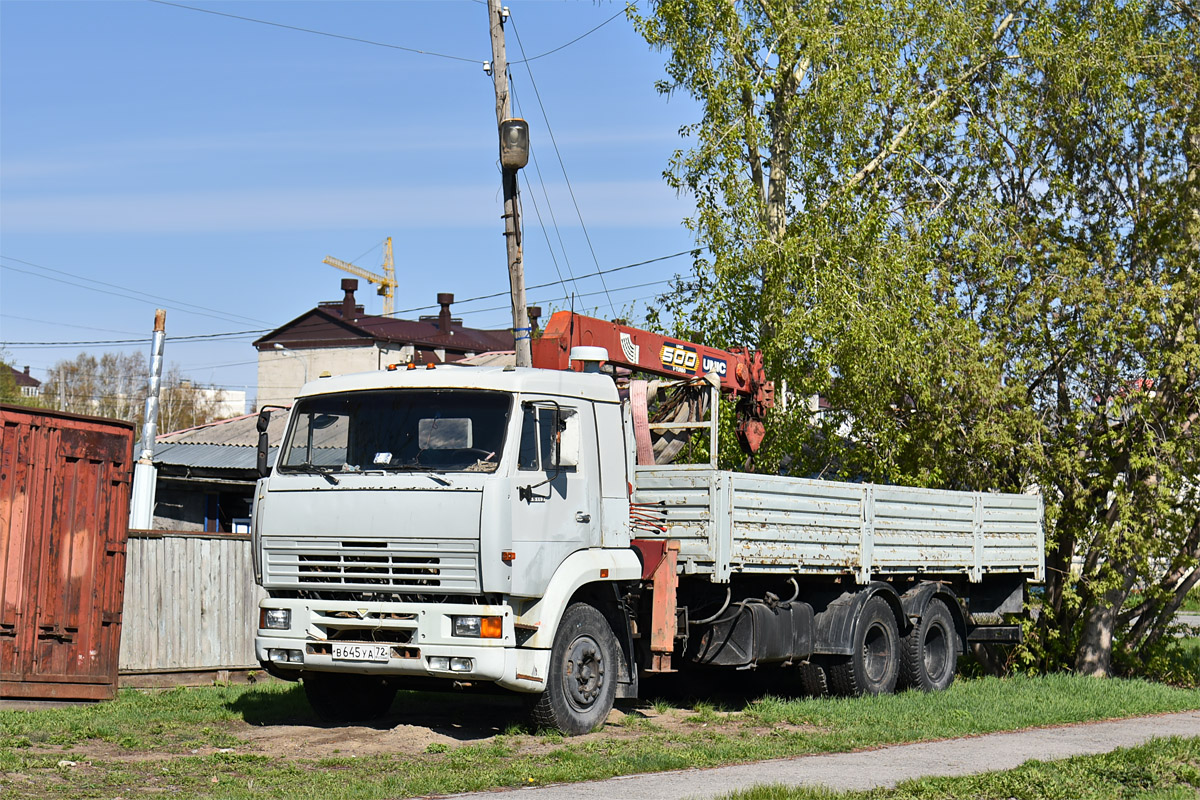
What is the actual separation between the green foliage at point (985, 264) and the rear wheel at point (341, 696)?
294 inches

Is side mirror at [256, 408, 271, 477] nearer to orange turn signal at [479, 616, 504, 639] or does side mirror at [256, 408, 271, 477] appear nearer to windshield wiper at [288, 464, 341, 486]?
windshield wiper at [288, 464, 341, 486]

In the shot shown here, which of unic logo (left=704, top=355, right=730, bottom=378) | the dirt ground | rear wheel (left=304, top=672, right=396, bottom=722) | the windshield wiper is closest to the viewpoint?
the dirt ground

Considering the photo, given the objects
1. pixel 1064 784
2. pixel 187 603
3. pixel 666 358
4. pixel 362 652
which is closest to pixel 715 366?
pixel 666 358

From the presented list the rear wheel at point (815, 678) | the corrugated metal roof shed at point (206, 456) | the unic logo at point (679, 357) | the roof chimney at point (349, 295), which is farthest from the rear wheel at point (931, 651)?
the roof chimney at point (349, 295)

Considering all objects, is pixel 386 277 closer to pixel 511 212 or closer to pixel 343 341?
pixel 343 341

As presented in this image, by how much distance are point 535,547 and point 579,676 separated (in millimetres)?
1263

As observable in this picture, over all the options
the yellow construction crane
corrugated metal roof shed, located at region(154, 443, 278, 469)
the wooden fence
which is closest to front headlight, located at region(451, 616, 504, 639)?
the wooden fence

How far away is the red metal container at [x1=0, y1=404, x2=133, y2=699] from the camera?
39.9 feet

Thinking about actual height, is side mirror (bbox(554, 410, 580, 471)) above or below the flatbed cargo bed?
above

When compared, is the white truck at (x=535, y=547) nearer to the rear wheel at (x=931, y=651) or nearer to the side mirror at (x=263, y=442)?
the side mirror at (x=263, y=442)

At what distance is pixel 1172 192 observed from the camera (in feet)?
56.7

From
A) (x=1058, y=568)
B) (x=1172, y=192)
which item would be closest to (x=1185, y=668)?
(x=1058, y=568)

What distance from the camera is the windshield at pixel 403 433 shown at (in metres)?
10.2

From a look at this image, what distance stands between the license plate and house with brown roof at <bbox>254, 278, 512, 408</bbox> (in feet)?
190
